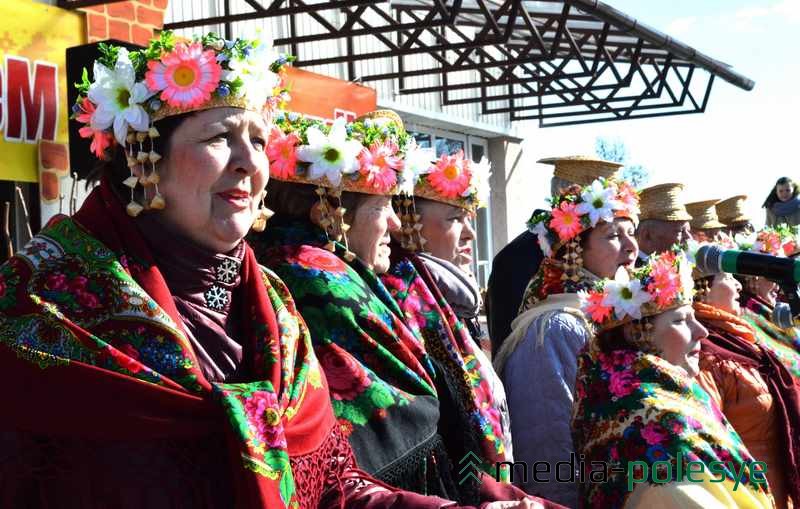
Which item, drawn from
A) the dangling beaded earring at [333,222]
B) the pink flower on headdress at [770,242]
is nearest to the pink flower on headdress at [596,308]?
the dangling beaded earring at [333,222]

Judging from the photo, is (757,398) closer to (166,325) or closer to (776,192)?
(166,325)

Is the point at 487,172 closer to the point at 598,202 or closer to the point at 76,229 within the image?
the point at 598,202

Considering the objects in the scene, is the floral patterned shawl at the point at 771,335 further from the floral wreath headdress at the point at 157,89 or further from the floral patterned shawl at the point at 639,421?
the floral wreath headdress at the point at 157,89

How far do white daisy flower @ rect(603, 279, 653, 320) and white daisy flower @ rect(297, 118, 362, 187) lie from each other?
54.4 inches

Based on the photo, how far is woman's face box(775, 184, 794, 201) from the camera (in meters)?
10.1

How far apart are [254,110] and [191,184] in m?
0.24

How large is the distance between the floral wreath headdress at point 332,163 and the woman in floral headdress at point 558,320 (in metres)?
1.24

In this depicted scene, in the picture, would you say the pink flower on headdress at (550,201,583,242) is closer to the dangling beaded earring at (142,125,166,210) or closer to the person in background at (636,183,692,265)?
the person in background at (636,183,692,265)

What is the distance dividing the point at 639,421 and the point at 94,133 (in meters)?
2.33

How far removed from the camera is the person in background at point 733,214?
8172 millimetres

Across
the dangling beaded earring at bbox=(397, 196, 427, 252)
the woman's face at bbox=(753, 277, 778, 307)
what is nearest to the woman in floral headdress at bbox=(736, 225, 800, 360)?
the woman's face at bbox=(753, 277, 778, 307)

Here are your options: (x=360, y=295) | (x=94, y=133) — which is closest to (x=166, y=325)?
(x=94, y=133)

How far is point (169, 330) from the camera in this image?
2045 millimetres

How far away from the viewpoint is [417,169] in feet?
11.2
